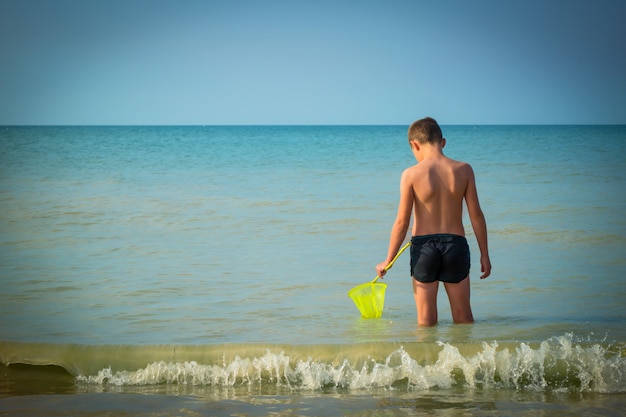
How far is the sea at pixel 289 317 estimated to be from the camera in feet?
12.3

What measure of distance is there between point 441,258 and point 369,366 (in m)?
0.72

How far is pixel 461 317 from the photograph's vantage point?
457 cm

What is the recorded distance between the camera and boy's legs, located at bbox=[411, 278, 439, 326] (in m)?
4.43

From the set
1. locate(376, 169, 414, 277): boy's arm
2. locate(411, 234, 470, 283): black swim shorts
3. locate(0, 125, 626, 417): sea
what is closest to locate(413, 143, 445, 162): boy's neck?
locate(376, 169, 414, 277): boy's arm

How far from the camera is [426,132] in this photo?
4402mm

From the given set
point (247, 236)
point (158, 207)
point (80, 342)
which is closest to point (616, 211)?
point (247, 236)

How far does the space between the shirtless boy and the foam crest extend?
0.42 meters

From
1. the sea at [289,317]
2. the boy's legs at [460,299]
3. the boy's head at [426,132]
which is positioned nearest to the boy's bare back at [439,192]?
the boy's head at [426,132]

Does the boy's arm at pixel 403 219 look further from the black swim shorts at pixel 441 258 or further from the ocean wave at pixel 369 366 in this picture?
the ocean wave at pixel 369 366

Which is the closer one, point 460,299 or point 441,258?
point 441,258

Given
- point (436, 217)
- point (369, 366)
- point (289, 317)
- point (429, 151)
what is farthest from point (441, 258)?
point (289, 317)

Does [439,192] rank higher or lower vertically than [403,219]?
higher

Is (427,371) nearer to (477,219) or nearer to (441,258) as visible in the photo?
(441,258)

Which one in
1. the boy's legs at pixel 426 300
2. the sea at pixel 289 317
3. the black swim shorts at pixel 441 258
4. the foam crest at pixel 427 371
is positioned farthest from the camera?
the boy's legs at pixel 426 300
